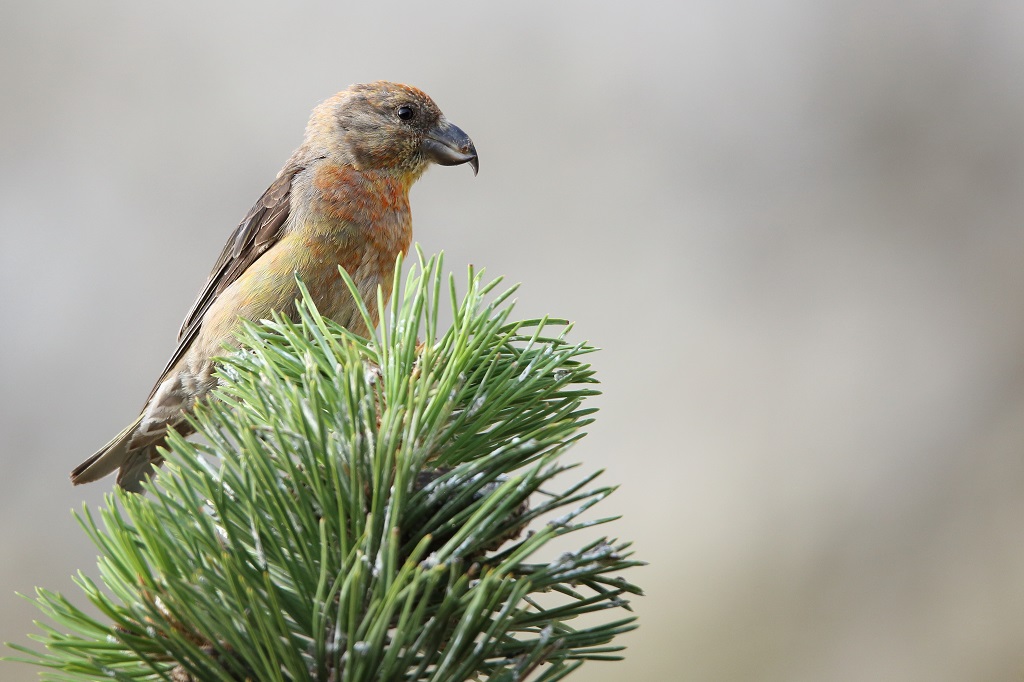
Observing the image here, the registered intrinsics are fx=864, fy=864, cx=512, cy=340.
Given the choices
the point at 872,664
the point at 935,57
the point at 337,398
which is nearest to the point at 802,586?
the point at 872,664

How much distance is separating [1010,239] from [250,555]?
281 inches

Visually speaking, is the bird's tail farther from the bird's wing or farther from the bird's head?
the bird's head

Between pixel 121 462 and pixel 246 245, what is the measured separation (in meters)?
0.86

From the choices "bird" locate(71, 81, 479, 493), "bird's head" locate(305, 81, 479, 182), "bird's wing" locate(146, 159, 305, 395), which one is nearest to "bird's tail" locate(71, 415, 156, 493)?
"bird" locate(71, 81, 479, 493)

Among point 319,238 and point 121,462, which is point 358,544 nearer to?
point 319,238

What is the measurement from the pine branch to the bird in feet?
4.34

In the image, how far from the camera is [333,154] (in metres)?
3.12

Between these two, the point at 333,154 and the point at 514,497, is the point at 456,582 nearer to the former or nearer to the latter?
the point at 514,497

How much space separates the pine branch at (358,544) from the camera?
920mm

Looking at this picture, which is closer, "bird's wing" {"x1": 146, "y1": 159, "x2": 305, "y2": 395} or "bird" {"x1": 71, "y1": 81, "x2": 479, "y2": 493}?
"bird" {"x1": 71, "y1": 81, "x2": 479, "y2": 493}

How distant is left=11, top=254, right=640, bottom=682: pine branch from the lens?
92cm

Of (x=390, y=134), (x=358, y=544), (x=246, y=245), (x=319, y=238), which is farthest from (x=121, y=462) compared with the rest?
(x=358, y=544)

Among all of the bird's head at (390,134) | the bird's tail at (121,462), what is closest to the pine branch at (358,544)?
the bird's tail at (121,462)

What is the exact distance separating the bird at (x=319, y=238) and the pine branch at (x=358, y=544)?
1.32m
